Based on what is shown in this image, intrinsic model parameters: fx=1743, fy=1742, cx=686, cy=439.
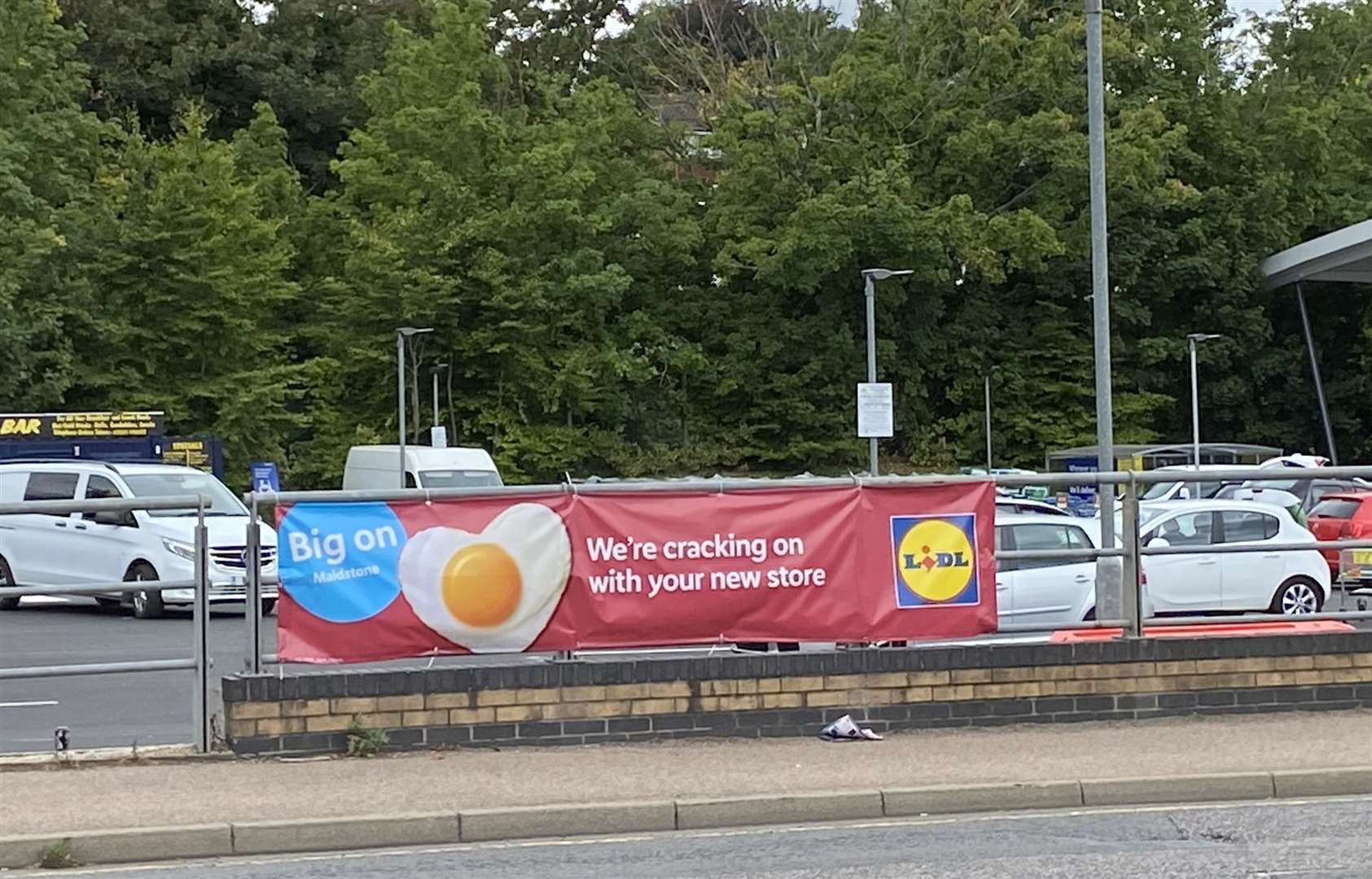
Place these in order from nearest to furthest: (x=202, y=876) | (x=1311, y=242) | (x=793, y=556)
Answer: (x=202, y=876) < (x=793, y=556) < (x=1311, y=242)

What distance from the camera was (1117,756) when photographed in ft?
35.7

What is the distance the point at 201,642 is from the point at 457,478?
27652 mm

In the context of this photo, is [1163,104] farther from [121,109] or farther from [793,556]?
[793,556]

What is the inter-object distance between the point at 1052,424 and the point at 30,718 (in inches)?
2041

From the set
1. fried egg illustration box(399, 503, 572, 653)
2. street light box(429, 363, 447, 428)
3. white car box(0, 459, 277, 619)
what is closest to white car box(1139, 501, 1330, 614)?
fried egg illustration box(399, 503, 572, 653)

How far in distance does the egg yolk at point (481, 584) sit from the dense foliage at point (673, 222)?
127ft

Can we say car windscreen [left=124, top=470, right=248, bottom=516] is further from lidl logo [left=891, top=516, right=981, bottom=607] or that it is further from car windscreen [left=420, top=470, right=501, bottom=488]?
lidl logo [left=891, top=516, right=981, bottom=607]

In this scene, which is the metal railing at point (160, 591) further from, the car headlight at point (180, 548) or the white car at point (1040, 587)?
the white car at point (1040, 587)

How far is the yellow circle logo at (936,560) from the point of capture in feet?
39.1

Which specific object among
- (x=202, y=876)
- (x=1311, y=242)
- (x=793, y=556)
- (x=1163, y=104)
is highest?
(x=1163, y=104)

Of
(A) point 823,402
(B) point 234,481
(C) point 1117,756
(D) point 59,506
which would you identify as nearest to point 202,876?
(D) point 59,506

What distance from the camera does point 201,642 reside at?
11.2m

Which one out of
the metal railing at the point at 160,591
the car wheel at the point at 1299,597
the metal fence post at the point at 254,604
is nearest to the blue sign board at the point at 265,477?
the metal railing at the point at 160,591

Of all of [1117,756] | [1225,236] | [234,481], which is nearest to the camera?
[1117,756]
